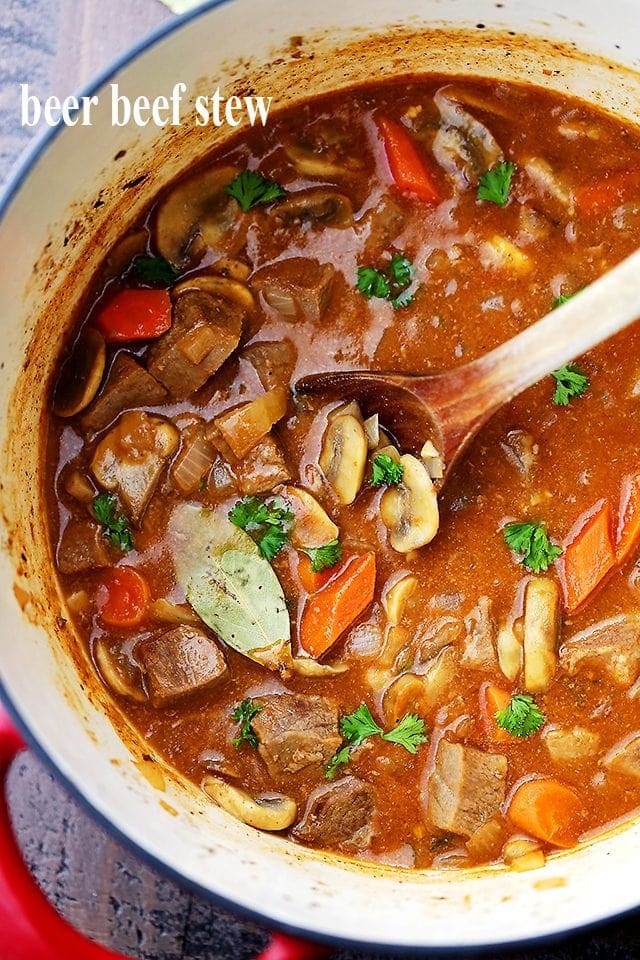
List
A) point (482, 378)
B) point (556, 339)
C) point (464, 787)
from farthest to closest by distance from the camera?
point (464, 787) → point (482, 378) → point (556, 339)

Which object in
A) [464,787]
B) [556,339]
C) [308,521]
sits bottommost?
[464,787]

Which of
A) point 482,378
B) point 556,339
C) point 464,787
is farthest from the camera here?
point 464,787

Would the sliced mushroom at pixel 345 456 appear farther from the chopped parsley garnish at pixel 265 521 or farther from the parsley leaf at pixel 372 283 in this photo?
the parsley leaf at pixel 372 283

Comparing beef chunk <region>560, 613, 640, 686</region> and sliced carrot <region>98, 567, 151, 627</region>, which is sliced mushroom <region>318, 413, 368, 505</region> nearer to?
sliced carrot <region>98, 567, 151, 627</region>

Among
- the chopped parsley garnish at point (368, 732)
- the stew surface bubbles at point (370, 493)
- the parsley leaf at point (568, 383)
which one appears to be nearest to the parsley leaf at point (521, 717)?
the stew surface bubbles at point (370, 493)

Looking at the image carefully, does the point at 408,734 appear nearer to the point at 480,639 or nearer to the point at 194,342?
the point at 480,639

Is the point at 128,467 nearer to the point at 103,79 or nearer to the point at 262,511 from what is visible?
the point at 262,511

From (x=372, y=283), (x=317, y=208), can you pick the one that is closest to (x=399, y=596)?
(x=372, y=283)

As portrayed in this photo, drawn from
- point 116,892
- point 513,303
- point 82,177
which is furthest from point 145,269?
point 116,892
